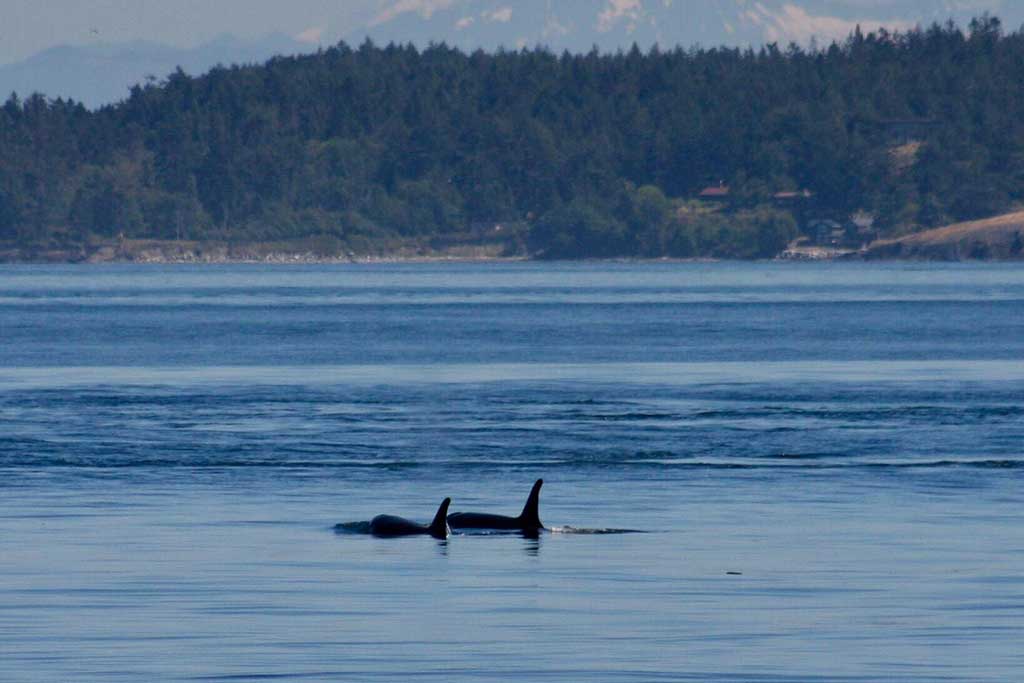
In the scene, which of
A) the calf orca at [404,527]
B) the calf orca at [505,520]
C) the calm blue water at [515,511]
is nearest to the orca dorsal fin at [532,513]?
the calf orca at [505,520]

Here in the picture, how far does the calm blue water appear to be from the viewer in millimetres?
21859

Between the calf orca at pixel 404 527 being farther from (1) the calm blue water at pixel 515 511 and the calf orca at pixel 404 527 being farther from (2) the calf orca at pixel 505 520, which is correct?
(2) the calf orca at pixel 505 520

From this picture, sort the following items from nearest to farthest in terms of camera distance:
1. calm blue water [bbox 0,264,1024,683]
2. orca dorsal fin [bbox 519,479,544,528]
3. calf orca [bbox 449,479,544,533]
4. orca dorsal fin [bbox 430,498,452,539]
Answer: calm blue water [bbox 0,264,1024,683] → orca dorsal fin [bbox 430,498,452,539] → orca dorsal fin [bbox 519,479,544,528] → calf orca [bbox 449,479,544,533]

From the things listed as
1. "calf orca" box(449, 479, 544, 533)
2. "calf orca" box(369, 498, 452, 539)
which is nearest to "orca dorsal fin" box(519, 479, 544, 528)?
"calf orca" box(449, 479, 544, 533)

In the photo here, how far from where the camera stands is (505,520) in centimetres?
3116

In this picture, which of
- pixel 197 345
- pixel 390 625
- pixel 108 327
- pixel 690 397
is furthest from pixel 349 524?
pixel 108 327

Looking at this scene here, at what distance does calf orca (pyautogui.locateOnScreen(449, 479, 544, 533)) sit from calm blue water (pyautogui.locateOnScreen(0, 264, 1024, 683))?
0.57 meters

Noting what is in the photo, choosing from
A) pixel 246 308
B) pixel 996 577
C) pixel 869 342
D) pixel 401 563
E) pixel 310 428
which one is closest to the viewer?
pixel 996 577

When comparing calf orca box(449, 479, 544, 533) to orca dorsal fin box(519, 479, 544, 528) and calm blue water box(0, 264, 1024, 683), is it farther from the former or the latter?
calm blue water box(0, 264, 1024, 683)

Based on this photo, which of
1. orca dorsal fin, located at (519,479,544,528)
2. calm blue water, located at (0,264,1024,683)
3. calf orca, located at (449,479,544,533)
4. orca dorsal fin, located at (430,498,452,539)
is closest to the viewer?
calm blue water, located at (0,264,1024,683)

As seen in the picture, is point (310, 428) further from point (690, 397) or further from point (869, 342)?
point (869, 342)

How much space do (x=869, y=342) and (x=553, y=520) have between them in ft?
200

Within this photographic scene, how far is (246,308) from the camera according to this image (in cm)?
15075

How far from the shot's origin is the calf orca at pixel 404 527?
30.3 metres
